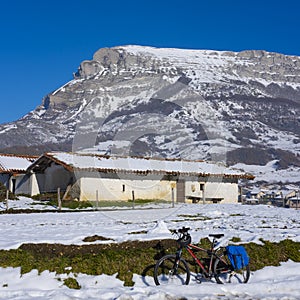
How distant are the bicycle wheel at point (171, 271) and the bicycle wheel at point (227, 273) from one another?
0.68m

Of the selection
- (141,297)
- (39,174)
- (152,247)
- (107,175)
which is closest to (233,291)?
(141,297)

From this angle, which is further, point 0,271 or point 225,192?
point 225,192

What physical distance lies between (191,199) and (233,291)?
32850mm

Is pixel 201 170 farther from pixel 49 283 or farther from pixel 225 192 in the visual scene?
pixel 49 283

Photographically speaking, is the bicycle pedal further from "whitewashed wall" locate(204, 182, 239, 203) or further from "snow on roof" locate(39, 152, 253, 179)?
"whitewashed wall" locate(204, 182, 239, 203)

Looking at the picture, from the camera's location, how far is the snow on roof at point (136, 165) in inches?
1543

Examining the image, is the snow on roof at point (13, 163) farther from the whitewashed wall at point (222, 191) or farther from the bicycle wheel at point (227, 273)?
the bicycle wheel at point (227, 273)

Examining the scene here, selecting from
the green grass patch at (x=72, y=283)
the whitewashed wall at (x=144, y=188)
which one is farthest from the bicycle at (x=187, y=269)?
the whitewashed wall at (x=144, y=188)

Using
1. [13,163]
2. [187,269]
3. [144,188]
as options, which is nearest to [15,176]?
[13,163]

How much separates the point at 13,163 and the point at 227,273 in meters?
40.3

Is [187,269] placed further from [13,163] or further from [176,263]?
[13,163]

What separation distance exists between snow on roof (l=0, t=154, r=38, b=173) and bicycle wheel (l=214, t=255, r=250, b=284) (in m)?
37.6

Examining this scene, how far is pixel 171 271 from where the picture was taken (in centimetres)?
957

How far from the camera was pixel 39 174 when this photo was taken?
42938 millimetres
